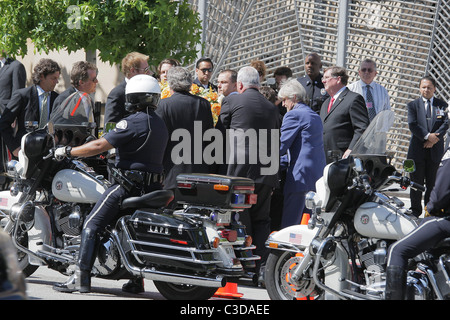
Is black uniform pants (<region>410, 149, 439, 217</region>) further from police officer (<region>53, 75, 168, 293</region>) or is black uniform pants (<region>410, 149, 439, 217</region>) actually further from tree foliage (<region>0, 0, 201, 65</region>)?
police officer (<region>53, 75, 168, 293</region>)

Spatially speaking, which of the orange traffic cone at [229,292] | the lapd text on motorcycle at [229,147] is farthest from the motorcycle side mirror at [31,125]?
the orange traffic cone at [229,292]

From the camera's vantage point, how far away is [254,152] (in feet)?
29.1

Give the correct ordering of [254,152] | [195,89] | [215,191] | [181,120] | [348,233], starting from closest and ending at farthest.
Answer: [348,233], [215,191], [181,120], [254,152], [195,89]

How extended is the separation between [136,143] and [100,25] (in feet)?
15.7

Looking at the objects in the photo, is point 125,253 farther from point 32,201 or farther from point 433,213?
point 433,213

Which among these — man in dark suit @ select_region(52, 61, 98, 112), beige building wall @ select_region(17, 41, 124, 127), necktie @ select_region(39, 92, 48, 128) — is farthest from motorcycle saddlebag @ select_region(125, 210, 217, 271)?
beige building wall @ select_region(17, 41, 124, 127)

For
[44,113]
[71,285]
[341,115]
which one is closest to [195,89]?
[341,115]

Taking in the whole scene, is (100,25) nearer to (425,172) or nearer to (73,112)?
(73,112)

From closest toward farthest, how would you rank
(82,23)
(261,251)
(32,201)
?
(32,201), (261,251), (82,23)

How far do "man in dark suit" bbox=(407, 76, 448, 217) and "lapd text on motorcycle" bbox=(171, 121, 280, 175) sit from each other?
161 inches

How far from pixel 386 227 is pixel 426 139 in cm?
599

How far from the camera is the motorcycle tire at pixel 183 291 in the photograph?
7.45 metres

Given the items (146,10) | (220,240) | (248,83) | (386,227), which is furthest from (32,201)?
(146,10)
